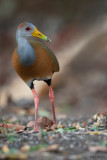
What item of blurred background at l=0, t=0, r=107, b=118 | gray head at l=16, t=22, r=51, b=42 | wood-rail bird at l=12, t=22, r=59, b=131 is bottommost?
wood-rail bird at l=12, t=22, r=59, b=131

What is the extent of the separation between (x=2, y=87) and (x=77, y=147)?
7.84 metres

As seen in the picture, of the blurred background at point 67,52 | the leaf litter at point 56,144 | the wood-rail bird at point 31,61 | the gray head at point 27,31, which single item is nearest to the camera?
the leaf litter at point 56,144

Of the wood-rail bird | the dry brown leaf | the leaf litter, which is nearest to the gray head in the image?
the wood-rail bird

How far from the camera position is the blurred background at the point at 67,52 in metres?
9.70

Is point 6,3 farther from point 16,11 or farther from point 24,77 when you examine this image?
point 24,77

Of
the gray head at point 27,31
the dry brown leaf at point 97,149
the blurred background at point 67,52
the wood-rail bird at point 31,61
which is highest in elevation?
the blurred background at point 67,52

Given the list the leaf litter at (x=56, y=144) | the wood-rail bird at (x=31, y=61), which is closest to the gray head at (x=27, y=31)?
the wood-rail bird at (x=31, y=61)

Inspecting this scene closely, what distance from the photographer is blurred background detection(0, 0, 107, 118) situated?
382 inches

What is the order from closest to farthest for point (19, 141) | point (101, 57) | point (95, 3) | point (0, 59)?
point (19, 141) → point (101, 57) → point (95, 3) → point (0, 59)

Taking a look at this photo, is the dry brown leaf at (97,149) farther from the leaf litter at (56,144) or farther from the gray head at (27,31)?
the gray head at (27,31)

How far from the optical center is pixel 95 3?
11.8 meters

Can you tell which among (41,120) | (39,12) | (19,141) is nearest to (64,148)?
(19,141)

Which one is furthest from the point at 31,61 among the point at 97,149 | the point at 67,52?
the point at 67,52

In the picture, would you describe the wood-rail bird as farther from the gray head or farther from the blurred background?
the blurred background
